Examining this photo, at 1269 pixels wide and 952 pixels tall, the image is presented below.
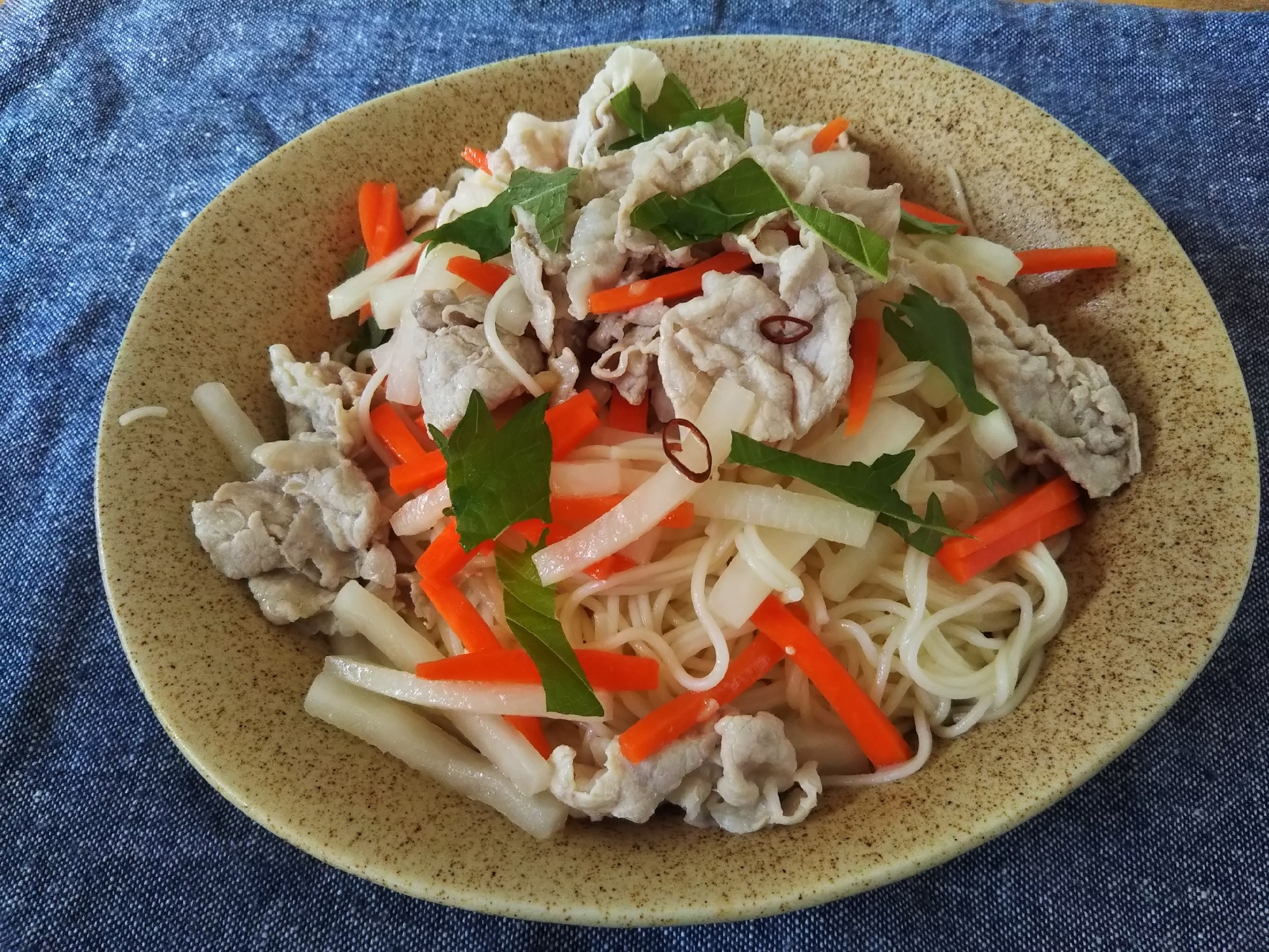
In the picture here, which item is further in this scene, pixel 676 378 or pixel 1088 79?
pixel 1088 79

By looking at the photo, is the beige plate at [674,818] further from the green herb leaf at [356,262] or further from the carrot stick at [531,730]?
the carrot stick at [531,730]

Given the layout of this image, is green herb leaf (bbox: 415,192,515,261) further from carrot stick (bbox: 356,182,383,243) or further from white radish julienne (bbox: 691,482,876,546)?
white radish julienne (bbox: 691,482,876,546)

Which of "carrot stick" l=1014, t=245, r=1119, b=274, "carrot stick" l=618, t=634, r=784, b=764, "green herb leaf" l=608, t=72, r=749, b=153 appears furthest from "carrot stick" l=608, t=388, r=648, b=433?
"carrot stick" l=1014, t=245, r=1119, b=274

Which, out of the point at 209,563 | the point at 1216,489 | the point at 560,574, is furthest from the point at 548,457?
the point at 1216,489

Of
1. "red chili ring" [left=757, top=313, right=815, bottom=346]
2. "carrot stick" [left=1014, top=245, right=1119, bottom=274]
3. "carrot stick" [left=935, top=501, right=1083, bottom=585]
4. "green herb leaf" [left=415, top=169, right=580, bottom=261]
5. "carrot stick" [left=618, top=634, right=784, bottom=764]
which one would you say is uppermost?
"green herb leaf" [left=415, top=169, right=580, bottom=261]

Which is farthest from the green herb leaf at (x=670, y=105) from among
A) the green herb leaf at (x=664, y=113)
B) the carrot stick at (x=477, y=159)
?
the carrot stick at (x=477, y=159)

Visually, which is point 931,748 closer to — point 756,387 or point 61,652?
point 756,387

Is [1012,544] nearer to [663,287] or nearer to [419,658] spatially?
[663,287]
